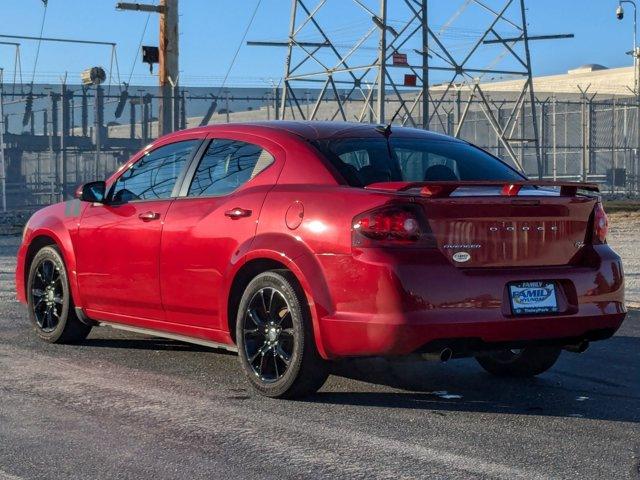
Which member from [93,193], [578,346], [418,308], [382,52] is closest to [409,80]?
[382,52]

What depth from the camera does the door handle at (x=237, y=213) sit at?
6.83 m

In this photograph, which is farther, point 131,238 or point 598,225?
point 131,238

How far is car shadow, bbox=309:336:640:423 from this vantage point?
6465 mm

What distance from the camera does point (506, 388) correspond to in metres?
7.12

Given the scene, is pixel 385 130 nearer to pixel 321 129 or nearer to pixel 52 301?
pixel 321 129

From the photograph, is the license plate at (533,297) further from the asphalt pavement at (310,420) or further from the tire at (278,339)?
the tire at (278,339)

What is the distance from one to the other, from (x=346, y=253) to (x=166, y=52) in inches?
617

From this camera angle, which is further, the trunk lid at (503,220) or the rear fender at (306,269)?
the rear fender at (306,269)

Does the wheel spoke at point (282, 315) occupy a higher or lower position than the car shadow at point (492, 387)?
higher

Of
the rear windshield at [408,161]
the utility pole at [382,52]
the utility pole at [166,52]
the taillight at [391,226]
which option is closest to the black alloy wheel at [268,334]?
the taillight at [391,226]

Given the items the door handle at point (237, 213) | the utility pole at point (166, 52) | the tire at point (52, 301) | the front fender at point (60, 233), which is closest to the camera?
the door handle at point (237, 213)

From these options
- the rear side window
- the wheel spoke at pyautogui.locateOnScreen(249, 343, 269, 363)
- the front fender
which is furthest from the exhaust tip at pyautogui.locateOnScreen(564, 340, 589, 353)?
the front fender

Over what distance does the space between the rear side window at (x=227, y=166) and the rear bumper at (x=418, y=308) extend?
3.49ft

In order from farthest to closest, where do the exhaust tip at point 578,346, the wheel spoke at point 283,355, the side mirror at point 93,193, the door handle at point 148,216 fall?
the side mirror at point 93,193 < the door handle at point 148,216 < the exhaust tip at point 578,346 < the wheel spoke at point 283,355
